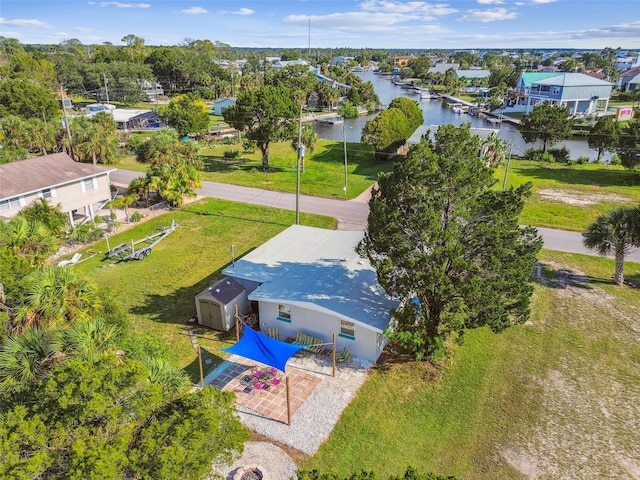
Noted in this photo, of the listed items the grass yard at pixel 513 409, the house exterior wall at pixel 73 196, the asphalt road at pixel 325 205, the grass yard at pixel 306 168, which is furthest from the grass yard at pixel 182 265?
the grass yard at pixel 513 409

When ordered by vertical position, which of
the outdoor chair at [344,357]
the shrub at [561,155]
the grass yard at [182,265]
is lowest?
the outdoor chair at [344,357]

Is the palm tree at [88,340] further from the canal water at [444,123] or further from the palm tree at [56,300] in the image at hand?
the canal water at [444,123]

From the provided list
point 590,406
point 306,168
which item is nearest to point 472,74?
point 306,168

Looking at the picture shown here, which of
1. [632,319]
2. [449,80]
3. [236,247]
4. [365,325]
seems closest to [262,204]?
[236,247]

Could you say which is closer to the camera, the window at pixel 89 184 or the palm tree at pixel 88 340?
the palm tree at pixel 88 340

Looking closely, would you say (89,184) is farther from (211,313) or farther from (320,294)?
(320,294)
